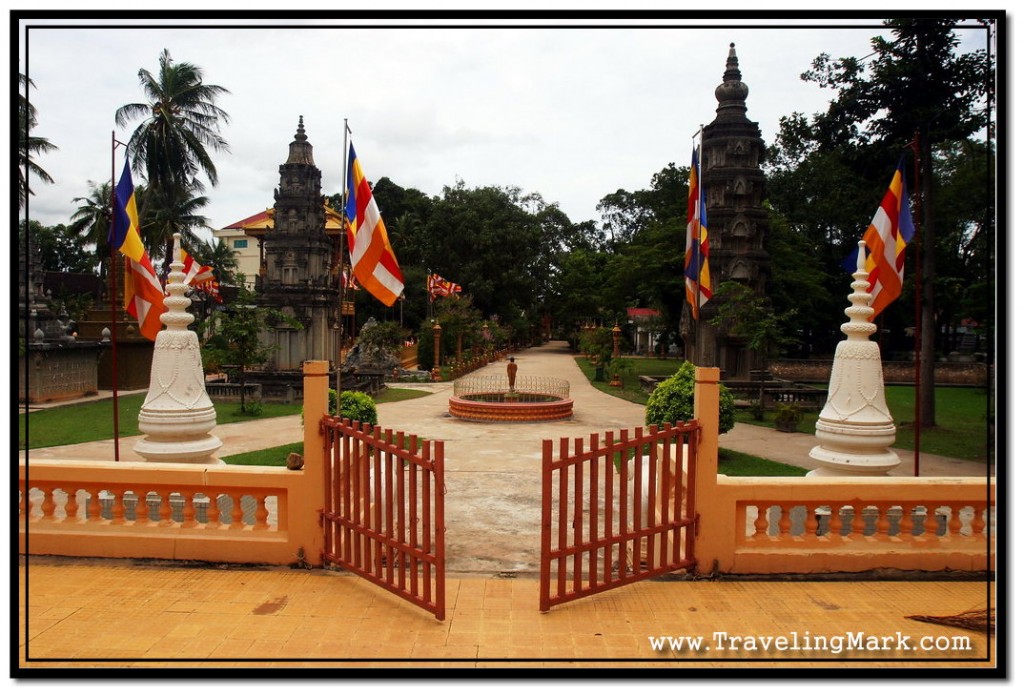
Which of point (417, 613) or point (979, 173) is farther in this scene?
point (979, 173)

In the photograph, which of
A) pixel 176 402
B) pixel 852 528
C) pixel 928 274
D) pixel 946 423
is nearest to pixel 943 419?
pixel 946 423

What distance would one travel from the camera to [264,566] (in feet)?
18.6

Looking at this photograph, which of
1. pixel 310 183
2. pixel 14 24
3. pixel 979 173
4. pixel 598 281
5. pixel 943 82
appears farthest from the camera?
pixel 598 281

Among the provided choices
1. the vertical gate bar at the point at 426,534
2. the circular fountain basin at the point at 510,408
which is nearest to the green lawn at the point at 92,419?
the circular fountain basin at the point at 510,408

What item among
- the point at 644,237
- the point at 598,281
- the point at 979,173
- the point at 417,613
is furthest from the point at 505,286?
the point at 417,613

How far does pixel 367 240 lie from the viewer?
23.7 feet

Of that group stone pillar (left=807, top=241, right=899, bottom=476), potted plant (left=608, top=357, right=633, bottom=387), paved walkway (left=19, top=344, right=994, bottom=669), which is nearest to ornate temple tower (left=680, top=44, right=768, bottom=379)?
potted plant (left=608, top=357, right=633, bottom=387)

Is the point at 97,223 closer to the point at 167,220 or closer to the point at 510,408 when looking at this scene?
the point at 167,220

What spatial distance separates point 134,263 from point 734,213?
20074 millimetres

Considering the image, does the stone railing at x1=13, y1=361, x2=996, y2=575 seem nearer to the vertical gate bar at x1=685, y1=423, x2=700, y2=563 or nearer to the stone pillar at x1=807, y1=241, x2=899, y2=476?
the vertical gate bar at x1=685, y1=423, x2=700, y2=563

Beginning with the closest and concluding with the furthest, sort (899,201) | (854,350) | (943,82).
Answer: (854,350) → (899,201) → (943,82)

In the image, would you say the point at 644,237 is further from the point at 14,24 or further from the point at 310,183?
the point at 14,24

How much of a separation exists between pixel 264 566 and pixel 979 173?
26.0m

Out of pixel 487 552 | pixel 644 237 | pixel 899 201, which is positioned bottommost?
pixel 487 552
